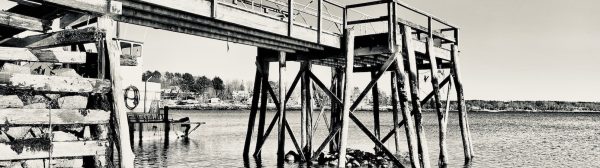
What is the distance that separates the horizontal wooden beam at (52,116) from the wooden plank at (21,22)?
4.43 ft

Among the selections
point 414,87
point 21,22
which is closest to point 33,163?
point 21,22

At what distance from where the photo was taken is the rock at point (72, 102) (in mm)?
7699

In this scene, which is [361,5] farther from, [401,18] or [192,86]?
[192,86]

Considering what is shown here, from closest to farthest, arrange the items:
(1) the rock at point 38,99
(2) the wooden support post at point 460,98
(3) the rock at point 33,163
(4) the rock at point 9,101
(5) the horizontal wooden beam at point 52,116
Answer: (5) the horizontal wooden beam at point 52,116, (3) the rock at point 33,163, (4) the rock at point 9,101, (1) the rock at point 38,99, (2) the wooden support post at point 460,98

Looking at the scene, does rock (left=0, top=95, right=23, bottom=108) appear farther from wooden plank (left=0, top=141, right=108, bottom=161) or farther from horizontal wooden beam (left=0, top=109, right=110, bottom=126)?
wooden plank (left=0, top=141, right=108, bottom=161)

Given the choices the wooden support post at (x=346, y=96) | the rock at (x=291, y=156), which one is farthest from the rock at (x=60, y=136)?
the rock at (x=291, y=156)

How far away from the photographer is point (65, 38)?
24.5 feet

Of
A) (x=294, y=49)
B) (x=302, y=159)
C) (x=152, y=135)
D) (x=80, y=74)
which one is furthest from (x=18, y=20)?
(x=152, y=135)

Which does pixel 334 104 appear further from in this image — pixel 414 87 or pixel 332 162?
pixel 414 87

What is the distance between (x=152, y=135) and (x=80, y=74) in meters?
22.3

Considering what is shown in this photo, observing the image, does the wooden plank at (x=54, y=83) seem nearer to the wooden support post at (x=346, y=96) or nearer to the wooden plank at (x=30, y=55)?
the wooden plank at (x=30, y=55)

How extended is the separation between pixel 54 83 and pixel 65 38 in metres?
0.98

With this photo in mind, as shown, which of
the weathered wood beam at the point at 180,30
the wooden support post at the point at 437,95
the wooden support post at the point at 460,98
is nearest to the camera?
the weathered wood beam at the point at 180,30

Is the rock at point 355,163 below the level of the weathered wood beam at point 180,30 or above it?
below
